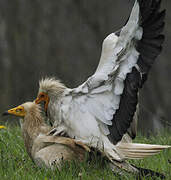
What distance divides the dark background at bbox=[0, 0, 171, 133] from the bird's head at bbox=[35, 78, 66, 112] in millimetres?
7129

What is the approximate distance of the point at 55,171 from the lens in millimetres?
5262

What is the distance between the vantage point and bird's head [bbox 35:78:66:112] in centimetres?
562

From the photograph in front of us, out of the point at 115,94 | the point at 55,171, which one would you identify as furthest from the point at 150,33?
the point at 55,171

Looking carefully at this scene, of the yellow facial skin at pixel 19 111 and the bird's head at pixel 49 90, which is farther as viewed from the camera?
the yellow facial skin at pixel 19 111

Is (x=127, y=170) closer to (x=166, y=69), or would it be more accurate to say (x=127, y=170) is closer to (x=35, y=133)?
(x=35, y=133)

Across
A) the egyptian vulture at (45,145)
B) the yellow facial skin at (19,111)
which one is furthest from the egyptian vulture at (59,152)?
the yellow facial skin at (19,111)

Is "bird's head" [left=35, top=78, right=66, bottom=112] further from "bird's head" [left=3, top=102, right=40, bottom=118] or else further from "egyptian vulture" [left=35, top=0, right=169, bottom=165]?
"bird's head" [left=3, top=102, right=40, bottom=118]

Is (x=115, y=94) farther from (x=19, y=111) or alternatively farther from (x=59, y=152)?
(x=19, y=111)

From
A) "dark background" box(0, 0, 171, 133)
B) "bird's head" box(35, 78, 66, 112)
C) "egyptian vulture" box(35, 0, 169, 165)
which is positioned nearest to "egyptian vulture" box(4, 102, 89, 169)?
"egyptian vulture" box(35, 0, 169, 165)

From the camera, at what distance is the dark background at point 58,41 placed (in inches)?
513

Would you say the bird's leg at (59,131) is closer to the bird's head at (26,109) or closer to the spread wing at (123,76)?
the spread wing at (123,76)

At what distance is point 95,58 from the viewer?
13.0 meters

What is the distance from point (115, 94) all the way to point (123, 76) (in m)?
0.20

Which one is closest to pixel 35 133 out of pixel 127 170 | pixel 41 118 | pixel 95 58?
pixel 41 118
